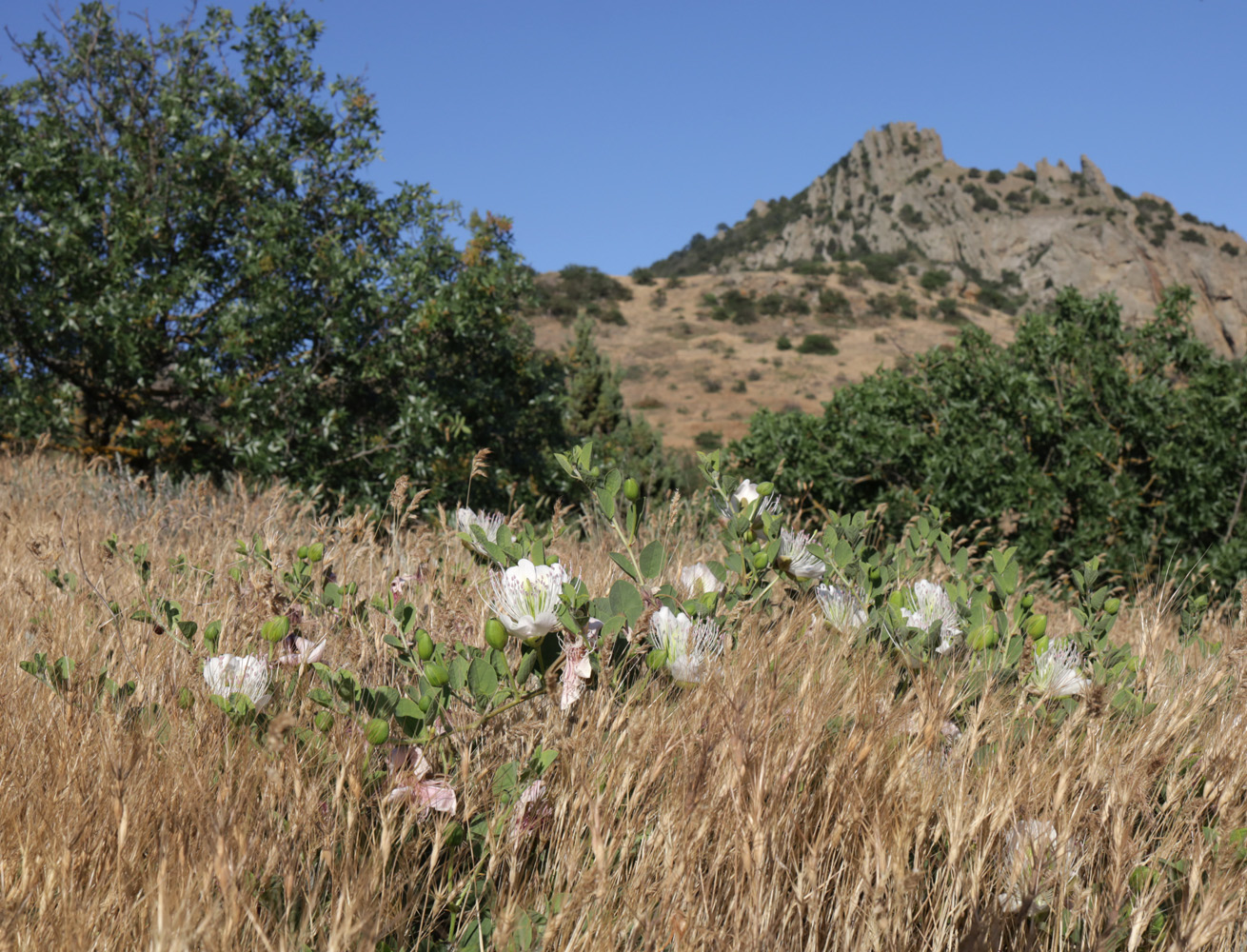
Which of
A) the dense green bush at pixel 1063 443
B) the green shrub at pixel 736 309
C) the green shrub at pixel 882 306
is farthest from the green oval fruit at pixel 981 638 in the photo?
the green shrub at pixel 882 306

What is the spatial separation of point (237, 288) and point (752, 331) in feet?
111

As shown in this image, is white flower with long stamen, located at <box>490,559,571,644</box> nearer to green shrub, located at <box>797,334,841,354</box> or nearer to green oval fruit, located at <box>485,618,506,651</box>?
green oval fruit, located at <box>485,618,506,651</box>

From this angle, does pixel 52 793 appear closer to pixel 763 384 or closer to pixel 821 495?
pixel 821 495

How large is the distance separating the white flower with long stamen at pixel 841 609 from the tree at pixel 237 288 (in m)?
4.65

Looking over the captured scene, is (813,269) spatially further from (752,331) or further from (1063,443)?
(1063,443)

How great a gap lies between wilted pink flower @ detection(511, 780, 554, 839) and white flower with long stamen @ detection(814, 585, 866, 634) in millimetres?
920

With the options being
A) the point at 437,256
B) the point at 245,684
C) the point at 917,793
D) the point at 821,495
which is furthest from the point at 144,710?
the point at 437,256

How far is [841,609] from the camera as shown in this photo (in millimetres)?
2045

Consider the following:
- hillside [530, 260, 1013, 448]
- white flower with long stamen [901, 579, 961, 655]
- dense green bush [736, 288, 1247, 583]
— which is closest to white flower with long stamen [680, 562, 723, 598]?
white flower with long stamen [901, 579, 961, 655]

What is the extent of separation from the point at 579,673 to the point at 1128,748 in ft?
3.39

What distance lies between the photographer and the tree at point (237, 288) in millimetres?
6383

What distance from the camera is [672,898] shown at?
1140 millimetres

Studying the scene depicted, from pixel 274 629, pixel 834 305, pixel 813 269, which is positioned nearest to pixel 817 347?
pixel 834 305

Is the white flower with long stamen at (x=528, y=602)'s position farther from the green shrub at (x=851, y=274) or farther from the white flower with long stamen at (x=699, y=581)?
the green shrub at (x=851, y=274)
